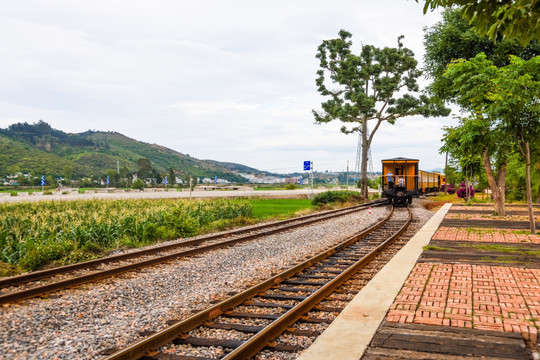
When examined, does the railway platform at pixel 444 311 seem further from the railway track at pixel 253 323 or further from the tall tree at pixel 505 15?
the tall tree at pixel 505 15

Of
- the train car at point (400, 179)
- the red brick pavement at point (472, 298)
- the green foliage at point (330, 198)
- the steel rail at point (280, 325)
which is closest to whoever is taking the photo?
the steel rail at point (280, 325)

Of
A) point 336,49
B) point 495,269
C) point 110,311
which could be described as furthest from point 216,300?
point 336,49

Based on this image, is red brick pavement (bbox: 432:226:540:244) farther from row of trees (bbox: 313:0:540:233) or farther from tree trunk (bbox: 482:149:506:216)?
tree trunk (bbox: 482:149:506:216)

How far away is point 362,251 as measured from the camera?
11383mm

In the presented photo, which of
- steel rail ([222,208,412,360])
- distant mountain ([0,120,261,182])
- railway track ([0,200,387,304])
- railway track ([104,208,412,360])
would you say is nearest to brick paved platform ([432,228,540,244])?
railway track ([104,208,412,360])

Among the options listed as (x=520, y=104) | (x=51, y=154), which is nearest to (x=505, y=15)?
(x=520, y=104)

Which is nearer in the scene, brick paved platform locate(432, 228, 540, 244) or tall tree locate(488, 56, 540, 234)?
brick paved platform locate(432, 228, 540, 244)

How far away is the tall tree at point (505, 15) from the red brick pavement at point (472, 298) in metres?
3.01

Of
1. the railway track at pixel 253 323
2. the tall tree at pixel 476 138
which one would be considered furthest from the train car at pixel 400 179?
the railway track at pixel 253 323

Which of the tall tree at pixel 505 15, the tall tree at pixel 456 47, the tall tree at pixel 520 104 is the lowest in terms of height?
the tall tree at pixel 505 15

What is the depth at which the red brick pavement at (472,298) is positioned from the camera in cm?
512

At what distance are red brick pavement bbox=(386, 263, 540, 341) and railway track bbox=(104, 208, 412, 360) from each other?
1.08m

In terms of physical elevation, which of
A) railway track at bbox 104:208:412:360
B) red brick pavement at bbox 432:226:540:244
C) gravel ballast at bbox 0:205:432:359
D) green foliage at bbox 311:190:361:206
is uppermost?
green foliage at bbox 311:190:361:206

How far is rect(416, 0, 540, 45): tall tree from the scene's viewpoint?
4203 mm
